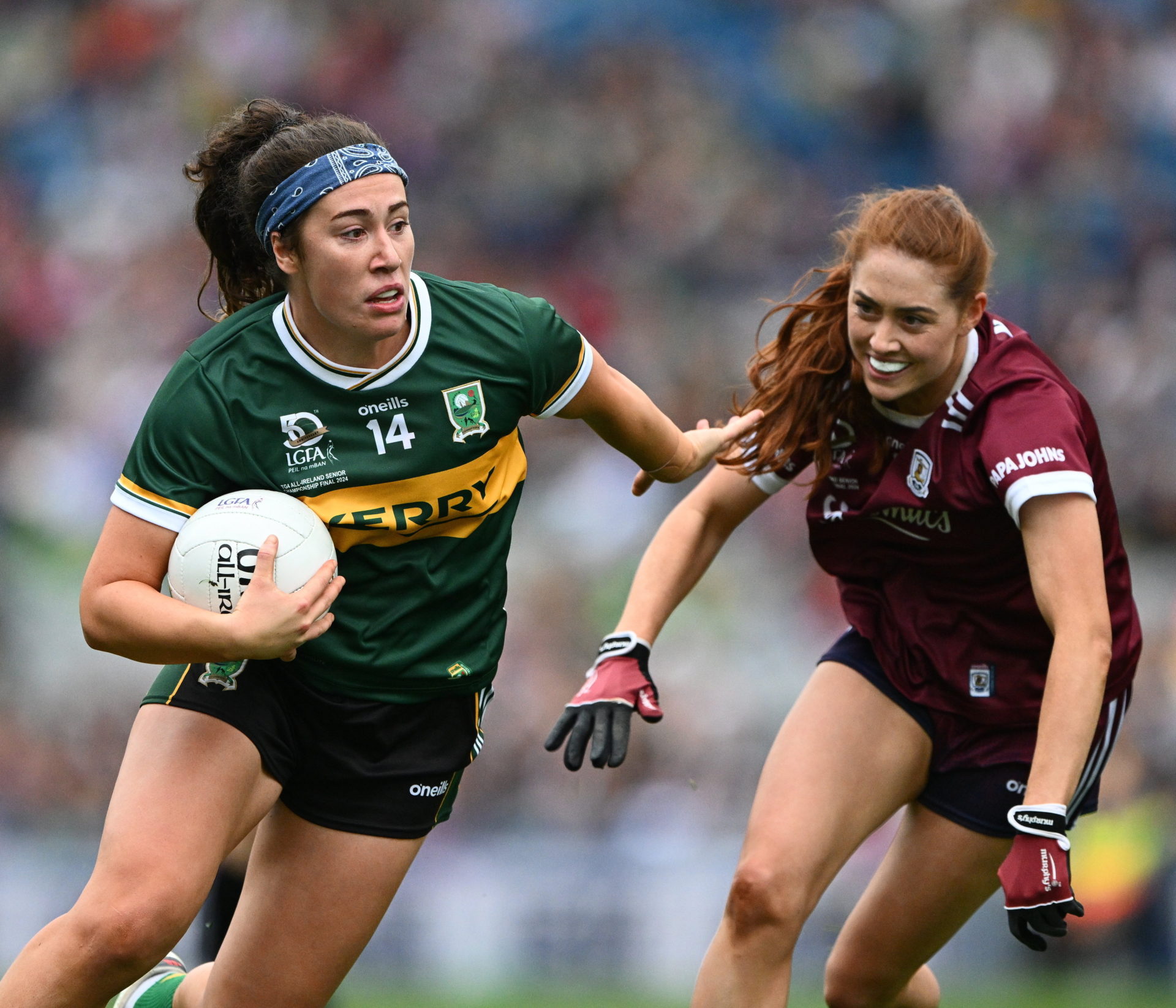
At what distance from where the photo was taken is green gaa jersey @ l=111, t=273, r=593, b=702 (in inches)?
145

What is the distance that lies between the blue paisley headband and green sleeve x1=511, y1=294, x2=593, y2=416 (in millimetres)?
520

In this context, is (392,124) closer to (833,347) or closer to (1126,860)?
(1126,860)

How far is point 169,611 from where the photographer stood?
3510 millimetres

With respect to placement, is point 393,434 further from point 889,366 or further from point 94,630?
point 889,366

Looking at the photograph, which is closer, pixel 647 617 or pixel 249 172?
pixel 249 172

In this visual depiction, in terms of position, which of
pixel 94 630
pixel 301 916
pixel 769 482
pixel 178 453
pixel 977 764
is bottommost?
pixel 301 916

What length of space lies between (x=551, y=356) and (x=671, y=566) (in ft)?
2.85

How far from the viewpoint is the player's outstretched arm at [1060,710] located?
3863 millimetres

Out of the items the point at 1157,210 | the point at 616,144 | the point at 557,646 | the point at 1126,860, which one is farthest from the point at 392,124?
the point at 1126,860

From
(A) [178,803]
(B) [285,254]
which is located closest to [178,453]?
(B) [285,254]

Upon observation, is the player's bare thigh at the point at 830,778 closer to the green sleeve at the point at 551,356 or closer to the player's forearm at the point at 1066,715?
the player's forearm at the point at 1066,715

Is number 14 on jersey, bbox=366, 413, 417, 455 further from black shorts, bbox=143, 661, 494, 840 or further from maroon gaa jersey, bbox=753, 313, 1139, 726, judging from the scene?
maroon gaa jersey, bbox=753, 313, 1139, 726

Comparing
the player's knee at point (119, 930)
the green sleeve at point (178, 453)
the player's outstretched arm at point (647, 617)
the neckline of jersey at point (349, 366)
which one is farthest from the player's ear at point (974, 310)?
the player's knee at point (119, 930)

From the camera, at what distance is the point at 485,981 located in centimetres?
856
